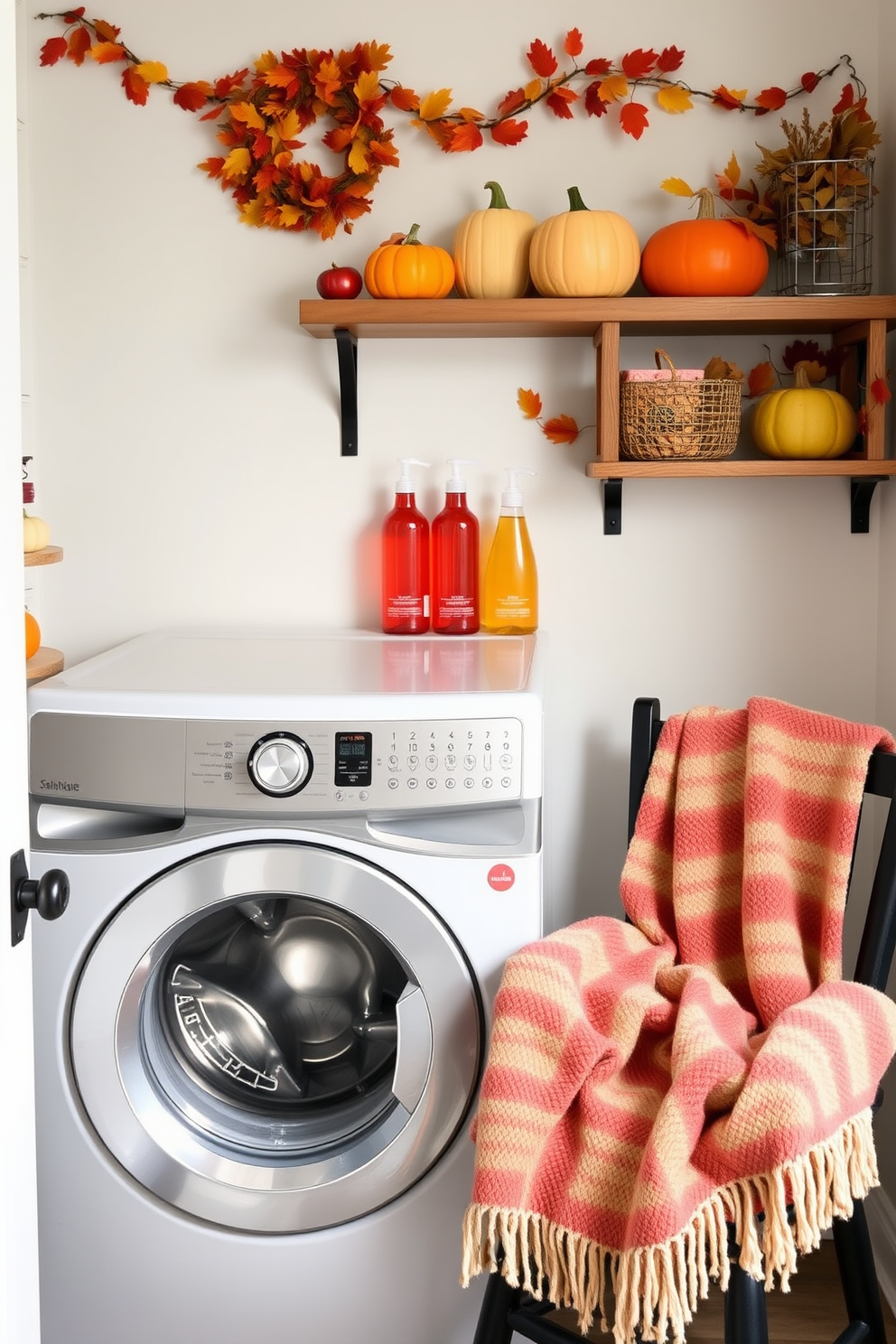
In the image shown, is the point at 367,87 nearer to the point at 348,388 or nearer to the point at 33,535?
the point at 348,388

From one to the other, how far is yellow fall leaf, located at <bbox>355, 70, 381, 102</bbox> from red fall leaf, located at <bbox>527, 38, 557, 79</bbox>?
26cm

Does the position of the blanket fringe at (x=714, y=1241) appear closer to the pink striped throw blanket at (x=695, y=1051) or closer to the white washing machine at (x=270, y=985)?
the pink striped throw blanket at (x=695, y=1051)

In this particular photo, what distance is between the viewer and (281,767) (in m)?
1.46

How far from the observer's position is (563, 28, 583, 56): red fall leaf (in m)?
1.93

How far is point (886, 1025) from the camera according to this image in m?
1.36

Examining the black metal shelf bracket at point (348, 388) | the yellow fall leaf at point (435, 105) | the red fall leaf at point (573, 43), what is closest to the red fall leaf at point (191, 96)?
the yellow fall leaf at point (435, 105)

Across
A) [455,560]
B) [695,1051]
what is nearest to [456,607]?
[455,560]

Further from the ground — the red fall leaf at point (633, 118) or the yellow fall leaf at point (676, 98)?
the yellow fall leaf at point (676, 98)

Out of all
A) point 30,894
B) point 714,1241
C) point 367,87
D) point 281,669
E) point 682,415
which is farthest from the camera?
point 367,87

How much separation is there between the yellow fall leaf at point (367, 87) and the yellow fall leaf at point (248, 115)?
17 cm

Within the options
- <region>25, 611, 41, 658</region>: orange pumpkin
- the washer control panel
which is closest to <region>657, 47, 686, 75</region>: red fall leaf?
the washer control panel

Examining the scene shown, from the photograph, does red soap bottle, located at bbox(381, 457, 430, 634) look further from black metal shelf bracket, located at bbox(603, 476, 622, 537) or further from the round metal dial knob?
the round metal dial knob

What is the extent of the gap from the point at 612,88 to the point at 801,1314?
1976 mm

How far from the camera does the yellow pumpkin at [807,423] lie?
1.84 m
